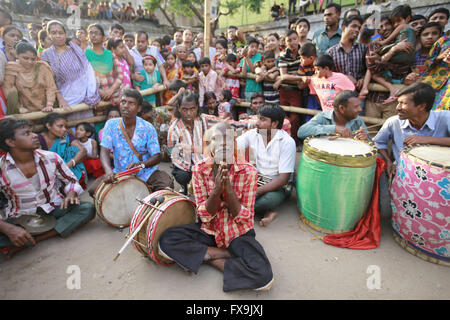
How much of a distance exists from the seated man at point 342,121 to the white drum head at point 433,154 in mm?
663

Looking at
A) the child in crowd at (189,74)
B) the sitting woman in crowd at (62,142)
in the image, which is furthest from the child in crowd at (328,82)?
the sitting woman in crowd at (62,142)

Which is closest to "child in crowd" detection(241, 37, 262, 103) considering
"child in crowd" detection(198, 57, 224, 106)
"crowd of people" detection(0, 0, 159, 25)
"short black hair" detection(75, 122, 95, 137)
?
"child in crowd" detection(198, 57, 224, 106)

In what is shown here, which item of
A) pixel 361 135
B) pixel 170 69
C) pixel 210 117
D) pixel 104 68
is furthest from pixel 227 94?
pixel 361 135

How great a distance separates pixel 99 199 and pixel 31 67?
2408 mm

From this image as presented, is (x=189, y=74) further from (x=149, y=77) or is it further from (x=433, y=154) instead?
(x=433, y=154)

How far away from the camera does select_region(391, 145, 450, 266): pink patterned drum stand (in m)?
2.43

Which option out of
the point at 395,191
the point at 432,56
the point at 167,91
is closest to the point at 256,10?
the point at 167,91

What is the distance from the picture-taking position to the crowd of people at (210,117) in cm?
255

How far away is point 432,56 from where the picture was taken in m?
3.93

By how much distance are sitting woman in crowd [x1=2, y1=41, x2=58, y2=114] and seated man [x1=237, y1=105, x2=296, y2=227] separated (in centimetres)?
303

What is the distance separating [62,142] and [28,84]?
99cm

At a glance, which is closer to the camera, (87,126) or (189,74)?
(87,126)

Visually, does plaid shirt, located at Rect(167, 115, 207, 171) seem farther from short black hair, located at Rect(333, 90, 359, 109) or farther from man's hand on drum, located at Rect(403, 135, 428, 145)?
man's hand on drum, located at Rect(403, 135, 428, 145)

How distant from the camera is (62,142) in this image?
12.7 ft
